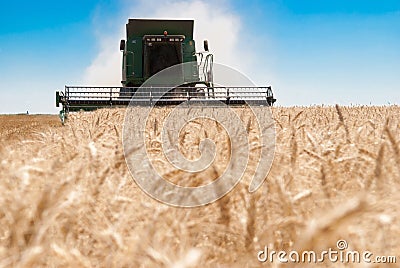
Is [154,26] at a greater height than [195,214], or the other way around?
[154,26]

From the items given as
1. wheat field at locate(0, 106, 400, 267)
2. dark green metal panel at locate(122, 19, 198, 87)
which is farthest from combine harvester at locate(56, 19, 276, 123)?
wheat field at locate(0, 106, 400, 267)

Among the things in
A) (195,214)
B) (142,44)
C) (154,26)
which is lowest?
(195,214)

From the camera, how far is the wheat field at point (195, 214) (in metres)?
1.02

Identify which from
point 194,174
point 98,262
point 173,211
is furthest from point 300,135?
point 98,262

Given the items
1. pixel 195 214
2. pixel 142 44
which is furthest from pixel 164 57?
pixel 195 214

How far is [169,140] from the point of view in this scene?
Result: 8.96 feet

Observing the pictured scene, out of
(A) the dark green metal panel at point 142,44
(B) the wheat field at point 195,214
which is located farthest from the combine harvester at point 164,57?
(B) the wheat field at point 195,214

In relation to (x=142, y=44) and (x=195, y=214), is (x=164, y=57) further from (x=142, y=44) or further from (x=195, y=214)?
(x=195, y=214)

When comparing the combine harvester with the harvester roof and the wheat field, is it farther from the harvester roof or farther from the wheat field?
the wheat field

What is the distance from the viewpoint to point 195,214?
150cm

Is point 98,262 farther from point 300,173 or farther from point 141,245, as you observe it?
point 300,173

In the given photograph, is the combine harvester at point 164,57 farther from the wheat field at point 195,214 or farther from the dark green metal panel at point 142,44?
the wheat field at point 195,214

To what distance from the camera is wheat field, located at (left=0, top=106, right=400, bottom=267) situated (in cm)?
102

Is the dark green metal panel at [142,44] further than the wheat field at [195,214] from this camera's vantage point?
Yes
